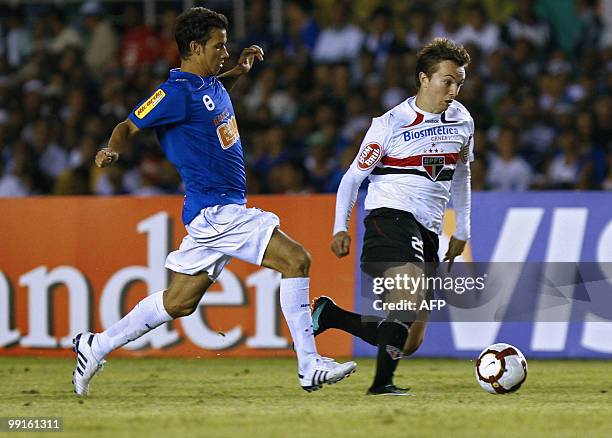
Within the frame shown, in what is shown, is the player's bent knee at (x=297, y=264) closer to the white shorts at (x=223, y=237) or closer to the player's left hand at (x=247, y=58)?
the white shorts at (x=223, y=237)

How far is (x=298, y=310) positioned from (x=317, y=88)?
7685mm

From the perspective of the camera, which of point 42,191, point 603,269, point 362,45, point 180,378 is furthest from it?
point 362,45

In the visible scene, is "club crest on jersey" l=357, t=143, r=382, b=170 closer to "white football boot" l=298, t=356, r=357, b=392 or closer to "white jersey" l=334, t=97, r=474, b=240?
"white jersey" l=334, t=97, r=474, b=240

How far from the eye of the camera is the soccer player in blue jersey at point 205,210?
25.6 ft

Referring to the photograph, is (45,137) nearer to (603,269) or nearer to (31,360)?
(31,360)

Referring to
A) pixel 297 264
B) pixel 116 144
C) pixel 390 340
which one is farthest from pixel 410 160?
pixel 116 144

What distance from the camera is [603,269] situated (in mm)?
10906

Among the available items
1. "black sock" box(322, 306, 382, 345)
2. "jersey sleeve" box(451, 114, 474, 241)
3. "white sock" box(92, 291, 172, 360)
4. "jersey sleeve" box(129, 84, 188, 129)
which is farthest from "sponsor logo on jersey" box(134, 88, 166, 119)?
"jersey sleeve" box(451, 114, 474, 241)

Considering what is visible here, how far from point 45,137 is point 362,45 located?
4.05 m

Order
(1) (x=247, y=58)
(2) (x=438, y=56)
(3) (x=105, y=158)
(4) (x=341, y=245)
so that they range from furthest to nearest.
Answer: (1) (x=247, y=58) → (2) (x=438, y=56) → (4) (x=341, y=245) → (3) (x=105, y=158)

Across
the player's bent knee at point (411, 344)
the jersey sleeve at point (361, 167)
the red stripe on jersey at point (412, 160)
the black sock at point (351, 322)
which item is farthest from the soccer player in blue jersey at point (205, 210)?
the red stripe on jersey at point (412, 160)

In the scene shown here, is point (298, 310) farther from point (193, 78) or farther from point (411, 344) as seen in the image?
point (193, 78)

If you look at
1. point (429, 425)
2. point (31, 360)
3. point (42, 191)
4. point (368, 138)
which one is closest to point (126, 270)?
point (31, 360)

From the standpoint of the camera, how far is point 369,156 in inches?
307
